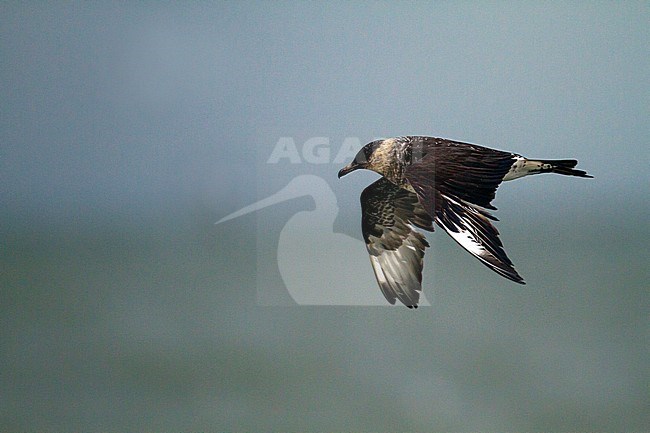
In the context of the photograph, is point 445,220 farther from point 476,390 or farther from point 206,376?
point 206,376

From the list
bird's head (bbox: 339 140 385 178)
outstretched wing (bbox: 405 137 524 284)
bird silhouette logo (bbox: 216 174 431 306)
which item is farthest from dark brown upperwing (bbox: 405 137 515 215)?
bird silhouette logo (bbox: 216 174 431 306)

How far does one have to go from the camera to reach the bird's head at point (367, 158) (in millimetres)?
2020

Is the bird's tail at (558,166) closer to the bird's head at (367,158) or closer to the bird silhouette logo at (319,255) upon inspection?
the bird's head at (367,158)

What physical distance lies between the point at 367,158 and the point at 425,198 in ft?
1.01

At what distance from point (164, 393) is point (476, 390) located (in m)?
1.43

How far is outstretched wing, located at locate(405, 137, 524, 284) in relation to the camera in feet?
5.42

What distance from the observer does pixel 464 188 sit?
176 centimetres

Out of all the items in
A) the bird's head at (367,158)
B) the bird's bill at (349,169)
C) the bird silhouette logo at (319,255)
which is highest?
the bird's head at (367,158)

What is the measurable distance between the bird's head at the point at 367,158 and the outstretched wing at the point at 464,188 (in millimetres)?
111

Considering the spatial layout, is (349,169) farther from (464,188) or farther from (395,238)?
(464,188)

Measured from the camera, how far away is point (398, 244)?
84.7 inches

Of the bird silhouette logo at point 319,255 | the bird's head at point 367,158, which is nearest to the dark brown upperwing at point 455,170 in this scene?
the bird's head at point 367,158

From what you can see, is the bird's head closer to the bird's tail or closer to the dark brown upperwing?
the dark brown upperwing

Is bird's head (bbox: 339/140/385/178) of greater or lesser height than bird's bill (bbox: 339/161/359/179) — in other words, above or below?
above
